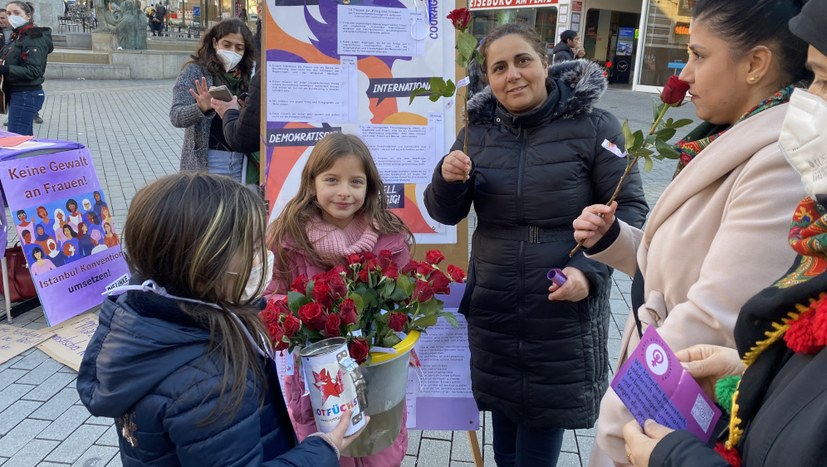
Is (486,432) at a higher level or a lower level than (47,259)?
lower

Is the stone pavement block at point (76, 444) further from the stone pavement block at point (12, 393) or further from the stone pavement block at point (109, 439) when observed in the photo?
the stone pavement block at point (12, 393)

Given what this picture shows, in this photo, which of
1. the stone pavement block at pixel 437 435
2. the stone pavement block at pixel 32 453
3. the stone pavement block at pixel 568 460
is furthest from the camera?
the stone pavement block at pixel 437 435

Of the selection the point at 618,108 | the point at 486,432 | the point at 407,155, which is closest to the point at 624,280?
the point at 486,432

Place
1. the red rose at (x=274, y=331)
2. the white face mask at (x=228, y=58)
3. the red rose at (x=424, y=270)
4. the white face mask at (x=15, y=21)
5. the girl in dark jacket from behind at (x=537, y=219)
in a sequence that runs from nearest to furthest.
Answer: the red rose at (x=274, y=331)
the red rose at (x=424, y=270)
the girl in dark jacket from behind at (x=537, y=219)
the white face mask at (x=228, y=58)
the white face mask at (x=15, y=21)

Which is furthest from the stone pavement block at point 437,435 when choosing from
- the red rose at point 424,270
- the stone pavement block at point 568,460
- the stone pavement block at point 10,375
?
the stone pavement block at point 10,375

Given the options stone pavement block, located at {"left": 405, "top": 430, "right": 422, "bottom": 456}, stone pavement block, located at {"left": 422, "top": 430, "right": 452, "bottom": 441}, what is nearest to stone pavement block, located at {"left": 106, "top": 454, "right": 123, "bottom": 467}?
stone pavement block, located at {"left": 405, "top": 430, "right": 422, "bottom": 456}

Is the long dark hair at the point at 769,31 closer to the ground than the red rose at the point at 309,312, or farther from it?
farther from it

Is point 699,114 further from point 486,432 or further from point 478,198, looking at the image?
point 486,432

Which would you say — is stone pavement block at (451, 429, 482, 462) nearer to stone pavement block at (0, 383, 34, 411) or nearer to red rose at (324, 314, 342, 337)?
red rose at (324, 314, 342, 337)

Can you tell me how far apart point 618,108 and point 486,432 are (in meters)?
13.5

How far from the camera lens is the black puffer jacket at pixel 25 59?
6.91m

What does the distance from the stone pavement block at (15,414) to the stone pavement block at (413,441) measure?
6.47 feet

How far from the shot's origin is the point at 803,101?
917 mm

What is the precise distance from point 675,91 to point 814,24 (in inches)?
22.3
